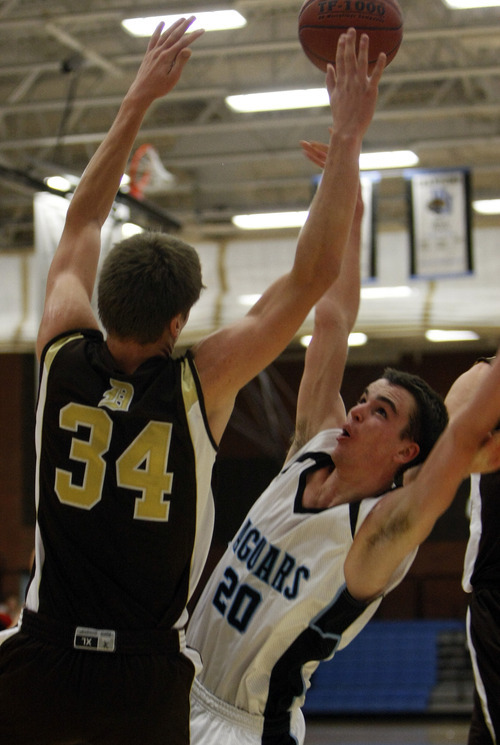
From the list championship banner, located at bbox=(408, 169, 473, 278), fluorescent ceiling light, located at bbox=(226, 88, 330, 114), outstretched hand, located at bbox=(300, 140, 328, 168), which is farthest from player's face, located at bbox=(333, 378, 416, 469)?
championship banner, located at bbox=(408, 169, 473, 278)

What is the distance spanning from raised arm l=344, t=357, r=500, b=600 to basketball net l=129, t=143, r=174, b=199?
1037cm

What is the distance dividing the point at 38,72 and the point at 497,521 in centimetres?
1083

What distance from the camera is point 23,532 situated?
1966 cm

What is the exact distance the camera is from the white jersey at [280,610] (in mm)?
3033

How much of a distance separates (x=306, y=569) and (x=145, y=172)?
11128 millimetres

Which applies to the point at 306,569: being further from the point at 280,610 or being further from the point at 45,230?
the point at 45,230

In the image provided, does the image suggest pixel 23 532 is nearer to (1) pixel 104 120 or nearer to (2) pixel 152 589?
(1) pixel 104 120

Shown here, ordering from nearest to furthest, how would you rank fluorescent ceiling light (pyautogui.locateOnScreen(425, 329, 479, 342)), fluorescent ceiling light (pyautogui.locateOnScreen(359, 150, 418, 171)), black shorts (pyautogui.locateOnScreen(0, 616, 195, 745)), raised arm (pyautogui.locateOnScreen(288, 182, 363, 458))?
1. black shorts (pyautogui.locateOnScreen(0, 616, 195, 745))
2. raised arm (pyautogui.locateOnScreen(288, 182, 363, 458))
3. fluorescent ceiling light (pyautogui.locateOnScreen(359, 150, 418, 171))
4. fluorescent ceiling light (pyautogui.locateOnScreen(425, 329, 479, 342))

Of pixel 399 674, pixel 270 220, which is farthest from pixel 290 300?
pixel 399 674

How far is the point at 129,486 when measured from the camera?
2391 millimetres

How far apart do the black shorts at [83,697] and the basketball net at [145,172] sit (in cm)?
1086

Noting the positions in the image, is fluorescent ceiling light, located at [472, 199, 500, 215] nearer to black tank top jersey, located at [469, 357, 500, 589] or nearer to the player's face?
black tank top jersey, located at [469, 357, 500, 589]

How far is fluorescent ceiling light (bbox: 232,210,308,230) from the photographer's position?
1540 cm

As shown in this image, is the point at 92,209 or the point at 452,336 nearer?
the point at 92,209
